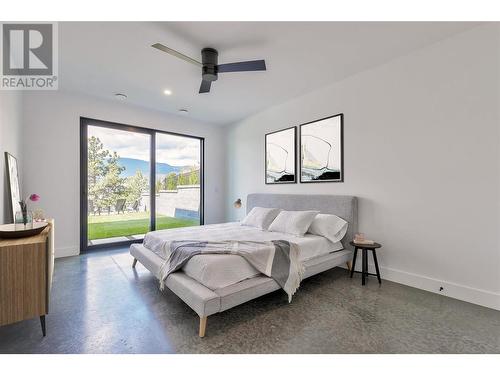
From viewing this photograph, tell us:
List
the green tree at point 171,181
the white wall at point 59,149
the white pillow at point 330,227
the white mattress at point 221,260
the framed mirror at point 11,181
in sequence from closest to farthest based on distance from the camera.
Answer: the white mattress at point 221,260, the framed mirror at point 11,181, the white pillow at point 330,227, the white wall at point 59,149, the green tree at point 171,181

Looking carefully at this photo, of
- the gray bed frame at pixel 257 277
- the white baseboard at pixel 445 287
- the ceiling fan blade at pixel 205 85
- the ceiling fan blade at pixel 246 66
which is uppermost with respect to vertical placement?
the ceiling fan blade at pixel 246 66

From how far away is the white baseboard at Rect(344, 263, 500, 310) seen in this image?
220 cm

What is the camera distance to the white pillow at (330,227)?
3.04 m

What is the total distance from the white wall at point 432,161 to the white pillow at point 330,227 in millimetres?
346

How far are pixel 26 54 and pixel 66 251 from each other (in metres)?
3.01

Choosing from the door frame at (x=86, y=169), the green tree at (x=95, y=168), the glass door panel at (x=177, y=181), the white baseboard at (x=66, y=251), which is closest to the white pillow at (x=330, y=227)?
the glass door panel at (x=177, y=181)

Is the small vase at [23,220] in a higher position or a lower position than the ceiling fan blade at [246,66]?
lower

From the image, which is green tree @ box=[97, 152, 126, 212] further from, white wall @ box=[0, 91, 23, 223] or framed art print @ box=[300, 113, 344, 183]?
framed art print @ box=[300, 113, 344, 183]

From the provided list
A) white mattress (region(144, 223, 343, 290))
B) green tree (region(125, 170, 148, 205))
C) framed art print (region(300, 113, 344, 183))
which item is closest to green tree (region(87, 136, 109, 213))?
green tree (region(125, 170, 148, 205))

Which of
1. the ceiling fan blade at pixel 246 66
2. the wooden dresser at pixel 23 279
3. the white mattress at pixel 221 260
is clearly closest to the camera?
the wooden dresser at pixel 23 279

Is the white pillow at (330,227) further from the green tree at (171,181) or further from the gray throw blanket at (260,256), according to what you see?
the green tree at (171,181)

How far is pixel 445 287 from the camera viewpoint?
8.09ft

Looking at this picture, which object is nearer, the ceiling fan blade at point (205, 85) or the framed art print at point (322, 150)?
the ceiling fan blade at point (205, 85)

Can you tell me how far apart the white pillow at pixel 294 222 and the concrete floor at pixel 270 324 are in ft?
2.57
